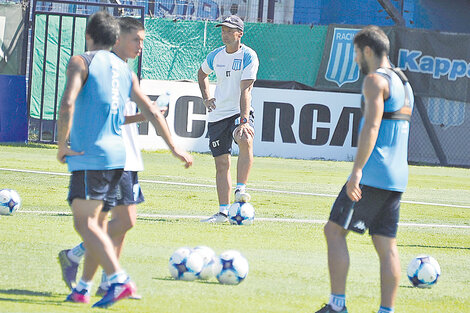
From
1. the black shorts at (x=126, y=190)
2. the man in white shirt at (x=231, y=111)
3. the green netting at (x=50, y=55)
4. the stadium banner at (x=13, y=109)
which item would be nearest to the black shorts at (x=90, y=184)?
the black shorts at (x=126, y=190)

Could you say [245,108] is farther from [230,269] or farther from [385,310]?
[385,310]

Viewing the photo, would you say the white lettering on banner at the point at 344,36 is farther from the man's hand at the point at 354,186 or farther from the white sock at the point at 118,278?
the white sock at the point at 118,278

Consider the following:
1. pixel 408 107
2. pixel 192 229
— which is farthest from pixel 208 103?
pixel 408 107

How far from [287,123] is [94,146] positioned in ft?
56.4

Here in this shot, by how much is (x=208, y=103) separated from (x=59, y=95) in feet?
38.6

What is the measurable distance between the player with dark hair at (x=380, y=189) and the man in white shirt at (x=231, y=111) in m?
5.11

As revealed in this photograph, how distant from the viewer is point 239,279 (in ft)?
24.0

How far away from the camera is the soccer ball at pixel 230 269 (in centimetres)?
727

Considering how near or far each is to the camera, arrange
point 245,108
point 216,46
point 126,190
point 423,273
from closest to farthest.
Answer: point 126,190 < point 423,273 < point 245,108 < point 216,46

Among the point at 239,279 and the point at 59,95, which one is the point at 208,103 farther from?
the point at 59,95

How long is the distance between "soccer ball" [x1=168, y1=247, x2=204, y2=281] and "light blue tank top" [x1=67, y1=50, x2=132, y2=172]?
1.38m

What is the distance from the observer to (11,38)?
23.0 metres

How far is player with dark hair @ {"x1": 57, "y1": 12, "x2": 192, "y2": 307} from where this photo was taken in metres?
5.90

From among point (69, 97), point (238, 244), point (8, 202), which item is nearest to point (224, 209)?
point (238, 244)
